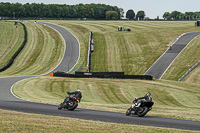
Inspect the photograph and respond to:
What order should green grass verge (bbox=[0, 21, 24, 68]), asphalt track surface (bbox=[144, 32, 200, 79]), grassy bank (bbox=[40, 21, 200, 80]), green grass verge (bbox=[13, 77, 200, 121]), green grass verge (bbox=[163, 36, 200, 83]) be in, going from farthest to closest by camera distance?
1. green grass verge (bbox=[0, 21, 24, 68])
2. grassy bank (bbox=[40, 21, 200, 80])
3. asphalt track surface (bbox=[144, 32, 200, 79])
4. green grass verge (bbox=[163, 36, 200, 83])
5. green grass verge (bbox=[13, 77, 200, 121])

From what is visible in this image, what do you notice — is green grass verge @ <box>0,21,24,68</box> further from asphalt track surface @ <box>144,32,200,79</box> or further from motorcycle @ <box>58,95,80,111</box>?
motorcycle @ <box>58,95,80,111</box>

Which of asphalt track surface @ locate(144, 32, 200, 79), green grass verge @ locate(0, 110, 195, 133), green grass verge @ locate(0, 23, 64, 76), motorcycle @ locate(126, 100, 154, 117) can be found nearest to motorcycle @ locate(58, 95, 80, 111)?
motorcycle @ locate(126, 100, 154, 117)

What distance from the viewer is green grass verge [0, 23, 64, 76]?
2795 inches

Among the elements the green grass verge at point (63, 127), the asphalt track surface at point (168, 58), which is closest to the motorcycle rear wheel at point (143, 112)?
the green grass verge at point (63, 127)

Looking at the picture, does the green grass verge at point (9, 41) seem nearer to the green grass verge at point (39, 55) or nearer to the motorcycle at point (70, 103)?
the green grass verge at point (39, 55)

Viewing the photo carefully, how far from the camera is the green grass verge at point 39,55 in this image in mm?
71000

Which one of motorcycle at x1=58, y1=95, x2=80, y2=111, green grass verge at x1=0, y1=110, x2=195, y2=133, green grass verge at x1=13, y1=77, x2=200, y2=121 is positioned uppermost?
green grass verge at x1=0, y1=110, x2=195, y2=133

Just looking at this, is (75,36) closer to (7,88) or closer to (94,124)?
(7,88)

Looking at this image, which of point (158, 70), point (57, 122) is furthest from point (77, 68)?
point (57, 122)

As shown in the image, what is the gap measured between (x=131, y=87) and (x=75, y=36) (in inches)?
2541

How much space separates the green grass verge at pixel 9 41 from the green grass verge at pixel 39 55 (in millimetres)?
2604

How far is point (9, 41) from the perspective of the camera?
9788 centimetres

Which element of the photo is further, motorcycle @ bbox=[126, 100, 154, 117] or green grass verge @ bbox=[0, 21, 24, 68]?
green grass verge @ bbox=[0, 21, 24, 68]

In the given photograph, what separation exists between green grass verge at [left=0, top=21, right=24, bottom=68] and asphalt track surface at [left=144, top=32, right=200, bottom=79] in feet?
118
